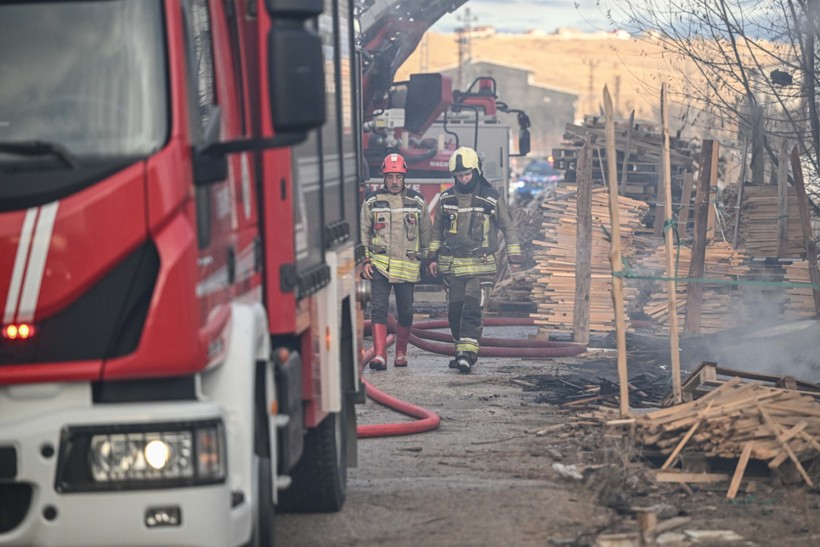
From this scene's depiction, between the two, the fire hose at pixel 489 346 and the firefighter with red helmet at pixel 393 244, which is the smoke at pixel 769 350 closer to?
the fire hose at pixel 489 346

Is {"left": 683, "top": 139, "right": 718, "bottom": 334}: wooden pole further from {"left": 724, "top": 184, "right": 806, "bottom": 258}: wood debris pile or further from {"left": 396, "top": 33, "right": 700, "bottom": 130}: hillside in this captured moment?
{"left": 396, "top": 33, "right": 700, "bottom": 130}: hillside

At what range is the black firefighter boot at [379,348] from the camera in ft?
43.7

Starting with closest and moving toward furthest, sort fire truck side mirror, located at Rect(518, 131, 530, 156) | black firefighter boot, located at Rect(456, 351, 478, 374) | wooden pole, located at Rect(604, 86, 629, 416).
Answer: wooden pole, located at Rect(604, 86, 629, 416) → black firefighter boot, located at Rect(456, 351, 478, 374) → fire truck side mirror, located at Rect(518, 131, 530, 156)

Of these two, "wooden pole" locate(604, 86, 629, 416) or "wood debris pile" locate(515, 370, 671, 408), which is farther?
"wood debris pile" locate(515, 370, 671, 408)

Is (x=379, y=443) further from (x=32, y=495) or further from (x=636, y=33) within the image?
(x=636, y=33)

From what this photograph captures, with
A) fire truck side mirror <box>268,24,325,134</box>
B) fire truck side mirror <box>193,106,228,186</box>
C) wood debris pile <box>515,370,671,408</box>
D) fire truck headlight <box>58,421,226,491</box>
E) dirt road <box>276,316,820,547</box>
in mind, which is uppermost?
fire truck side mirror <box>268,24,325,134</box>

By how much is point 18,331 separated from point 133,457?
0.53 m

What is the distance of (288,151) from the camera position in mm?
5594

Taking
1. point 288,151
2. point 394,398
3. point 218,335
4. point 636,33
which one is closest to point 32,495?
point 218,335

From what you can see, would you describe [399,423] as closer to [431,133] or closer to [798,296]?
[798,296]

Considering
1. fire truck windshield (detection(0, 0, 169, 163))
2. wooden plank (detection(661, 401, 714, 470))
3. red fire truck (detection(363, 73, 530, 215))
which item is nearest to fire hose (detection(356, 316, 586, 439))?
wooden plank (detection(661, 401, 714, 470))

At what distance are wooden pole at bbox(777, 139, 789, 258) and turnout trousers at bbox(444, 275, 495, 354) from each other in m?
3.99

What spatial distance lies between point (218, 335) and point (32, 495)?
76cm

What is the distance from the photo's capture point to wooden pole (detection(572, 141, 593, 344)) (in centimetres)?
1520
